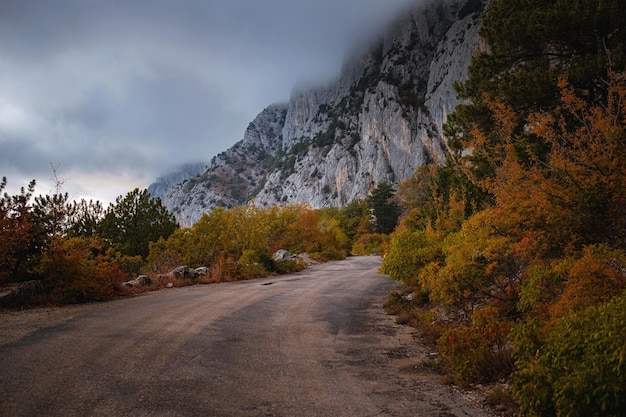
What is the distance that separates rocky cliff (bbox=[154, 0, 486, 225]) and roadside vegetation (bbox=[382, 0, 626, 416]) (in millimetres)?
38662

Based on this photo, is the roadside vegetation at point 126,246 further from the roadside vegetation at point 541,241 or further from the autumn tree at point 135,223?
the roadside vegetation at point 541,241

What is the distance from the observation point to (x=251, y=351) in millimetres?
6500

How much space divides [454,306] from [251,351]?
467cm

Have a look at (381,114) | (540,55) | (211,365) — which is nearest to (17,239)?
(211,365)

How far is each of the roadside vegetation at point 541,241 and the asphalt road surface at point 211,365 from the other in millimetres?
1058

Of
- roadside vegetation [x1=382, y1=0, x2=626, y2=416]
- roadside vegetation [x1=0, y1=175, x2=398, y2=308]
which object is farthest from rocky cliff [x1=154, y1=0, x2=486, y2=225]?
roadside vegetation [x1=382, y1=0, x2=626, y2=416]

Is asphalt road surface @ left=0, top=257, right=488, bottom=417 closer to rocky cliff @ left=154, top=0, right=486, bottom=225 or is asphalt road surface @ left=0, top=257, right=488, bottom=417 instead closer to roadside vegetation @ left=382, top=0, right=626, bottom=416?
roadside vegetation @ left=382, top=0, right=626, bottom=416

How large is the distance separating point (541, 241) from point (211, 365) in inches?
243

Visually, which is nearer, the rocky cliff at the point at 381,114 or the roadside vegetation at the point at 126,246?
the roadside vegetation at the point at 126,246

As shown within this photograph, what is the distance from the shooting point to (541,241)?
22.0 feet

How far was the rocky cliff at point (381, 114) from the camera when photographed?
269ft

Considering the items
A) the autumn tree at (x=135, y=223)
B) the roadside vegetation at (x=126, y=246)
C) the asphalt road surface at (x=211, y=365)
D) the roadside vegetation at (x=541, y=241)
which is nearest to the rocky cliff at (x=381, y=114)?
the roadside vegetation at (x=126, y=246)

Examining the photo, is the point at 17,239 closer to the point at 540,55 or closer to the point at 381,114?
the point at 540,55

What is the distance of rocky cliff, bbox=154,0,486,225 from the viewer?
3233 inches
